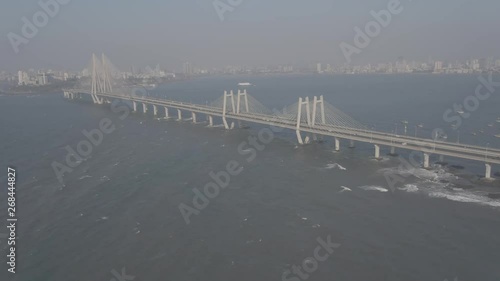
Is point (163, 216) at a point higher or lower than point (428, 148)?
lower

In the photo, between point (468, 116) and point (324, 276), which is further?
point (468, 116)

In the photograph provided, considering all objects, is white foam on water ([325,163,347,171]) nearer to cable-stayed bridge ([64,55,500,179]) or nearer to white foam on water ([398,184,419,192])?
cable-stayed bridge ([64,55,500,179])

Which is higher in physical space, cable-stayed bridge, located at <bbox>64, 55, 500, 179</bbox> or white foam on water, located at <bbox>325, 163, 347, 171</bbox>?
cable-stayed bridge, located at <bbox>64, 55, 500, 179</bbox>

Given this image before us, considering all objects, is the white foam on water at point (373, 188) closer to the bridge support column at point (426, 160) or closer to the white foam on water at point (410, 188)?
the white foam on water at point (410, 188)

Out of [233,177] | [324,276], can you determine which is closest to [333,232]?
[324,276]

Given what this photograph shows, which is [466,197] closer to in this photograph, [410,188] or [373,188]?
[410,188]

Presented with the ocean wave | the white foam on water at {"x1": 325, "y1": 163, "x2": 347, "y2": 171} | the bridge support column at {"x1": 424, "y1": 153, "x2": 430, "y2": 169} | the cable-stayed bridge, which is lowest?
the ocean wave

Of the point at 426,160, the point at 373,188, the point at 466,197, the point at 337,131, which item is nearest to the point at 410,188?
the point at 373,188

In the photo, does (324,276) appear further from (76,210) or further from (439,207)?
(76,210)

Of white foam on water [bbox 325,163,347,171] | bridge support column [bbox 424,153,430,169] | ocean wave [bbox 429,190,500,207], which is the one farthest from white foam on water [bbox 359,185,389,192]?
bridge support column [bbox 424,153,430,169]

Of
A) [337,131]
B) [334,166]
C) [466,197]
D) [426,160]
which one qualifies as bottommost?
[466,197]

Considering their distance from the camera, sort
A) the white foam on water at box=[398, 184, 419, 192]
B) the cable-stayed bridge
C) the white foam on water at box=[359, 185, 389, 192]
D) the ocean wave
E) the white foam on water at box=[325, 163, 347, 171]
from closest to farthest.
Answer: the ocean wave < the white foam on water at box=[398, 184, 419, 192] < the white foam on water at box=[359, 185, 389, 192] < the cable-stayed bridge < the white foam on water at box=[325, 163, 347, 171]
